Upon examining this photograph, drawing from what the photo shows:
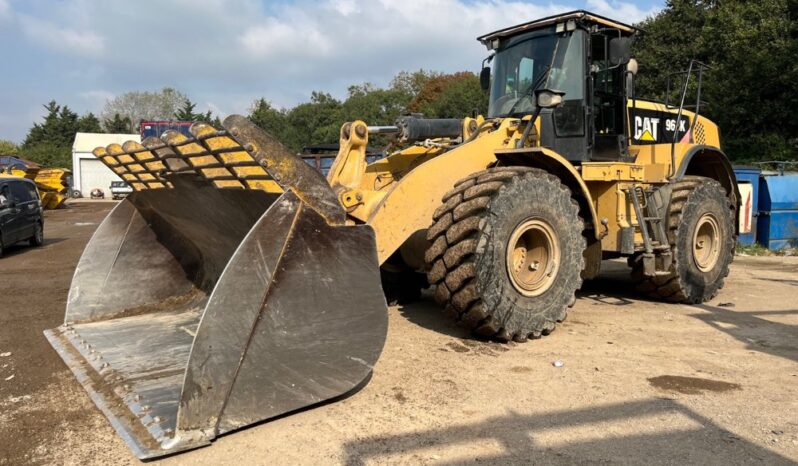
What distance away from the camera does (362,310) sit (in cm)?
381

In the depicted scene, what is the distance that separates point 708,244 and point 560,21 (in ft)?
10.8

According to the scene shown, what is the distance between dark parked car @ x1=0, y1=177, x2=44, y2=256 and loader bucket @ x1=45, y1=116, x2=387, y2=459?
9807mm

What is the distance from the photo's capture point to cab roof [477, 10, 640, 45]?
6074 millimetres

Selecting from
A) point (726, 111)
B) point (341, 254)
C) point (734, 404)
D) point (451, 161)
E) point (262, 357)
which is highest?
point (726, 111)

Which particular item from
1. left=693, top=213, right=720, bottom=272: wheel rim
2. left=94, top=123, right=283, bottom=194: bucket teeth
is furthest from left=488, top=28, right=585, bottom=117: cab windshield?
left=94, top=123, right=283, bottom=194: bucket teeth

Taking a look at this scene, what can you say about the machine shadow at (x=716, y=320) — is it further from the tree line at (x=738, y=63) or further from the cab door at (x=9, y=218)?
the cab door at (x=9, y=218)

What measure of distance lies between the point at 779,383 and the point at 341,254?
3.15m

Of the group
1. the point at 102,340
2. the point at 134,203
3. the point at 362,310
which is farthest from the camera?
the point at 134,203

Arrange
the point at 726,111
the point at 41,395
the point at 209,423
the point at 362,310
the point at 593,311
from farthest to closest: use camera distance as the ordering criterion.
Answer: the point at 726,111
the point at 593,311
the point at 41,395
the point at 362,310
the point at 209,423

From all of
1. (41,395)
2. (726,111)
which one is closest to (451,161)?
(41,395)

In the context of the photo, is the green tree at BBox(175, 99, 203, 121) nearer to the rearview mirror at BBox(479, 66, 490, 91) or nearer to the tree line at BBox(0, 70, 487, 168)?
the tree line at BBox(0, 70, 487, 168)

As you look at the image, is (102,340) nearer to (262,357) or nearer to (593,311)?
(262,357)

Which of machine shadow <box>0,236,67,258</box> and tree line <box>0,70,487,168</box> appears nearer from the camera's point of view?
machine shadow <box>0,236,67,258</box>

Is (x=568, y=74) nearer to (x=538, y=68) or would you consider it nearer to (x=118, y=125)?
Answer: (x=538, y=68)
